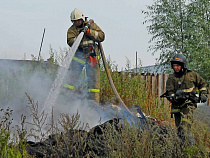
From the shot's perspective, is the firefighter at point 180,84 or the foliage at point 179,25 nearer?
the firefighter at point 180,84

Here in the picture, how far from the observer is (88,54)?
24.9ft

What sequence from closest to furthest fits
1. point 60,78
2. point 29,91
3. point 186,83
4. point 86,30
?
point 186,83, point 60,78, point 86,30, point 29,91

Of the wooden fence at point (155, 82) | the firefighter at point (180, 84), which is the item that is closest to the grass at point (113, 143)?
the firefighter at point (180, 84)

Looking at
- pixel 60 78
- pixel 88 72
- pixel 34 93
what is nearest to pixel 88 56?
pixel 88 72

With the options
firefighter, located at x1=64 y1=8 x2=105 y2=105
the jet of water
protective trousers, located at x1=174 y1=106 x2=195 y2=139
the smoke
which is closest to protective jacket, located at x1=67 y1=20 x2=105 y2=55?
firefighter, located at x1=64 y1=8 x2=105 y2=105

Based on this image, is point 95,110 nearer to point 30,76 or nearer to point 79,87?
point 79,87

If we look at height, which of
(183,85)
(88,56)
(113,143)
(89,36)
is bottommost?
(113,143)

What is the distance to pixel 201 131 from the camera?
3.29m

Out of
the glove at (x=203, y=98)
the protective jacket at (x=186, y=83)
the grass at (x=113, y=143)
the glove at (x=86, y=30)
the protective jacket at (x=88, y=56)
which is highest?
the glove at (x=86, y=30)

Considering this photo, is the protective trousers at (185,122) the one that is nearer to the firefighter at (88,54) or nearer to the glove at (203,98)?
the glove at (203,98)

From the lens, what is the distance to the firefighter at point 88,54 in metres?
7.55

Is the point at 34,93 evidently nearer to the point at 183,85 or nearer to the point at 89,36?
the point at 89,36

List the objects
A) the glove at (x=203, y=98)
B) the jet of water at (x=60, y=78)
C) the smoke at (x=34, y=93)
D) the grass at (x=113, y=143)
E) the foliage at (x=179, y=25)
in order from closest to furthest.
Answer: the grass at (x=113, y=143) → the glove at (x=203, y=98) → the jet of water at (x=60, y=78) → the smoke at (x=34, y=93) → the foliage at (x=179, y=25)

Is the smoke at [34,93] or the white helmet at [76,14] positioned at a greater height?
the white helmet at [76,14]
